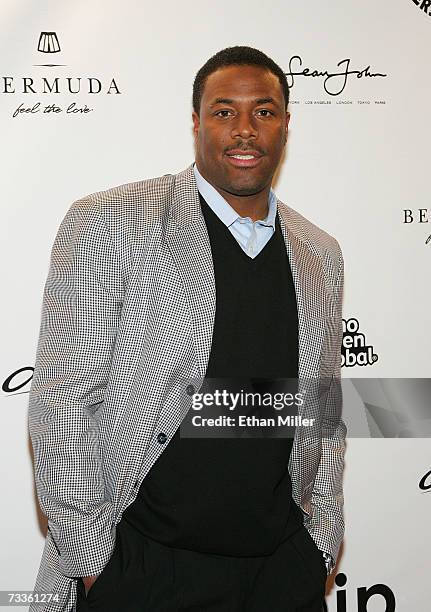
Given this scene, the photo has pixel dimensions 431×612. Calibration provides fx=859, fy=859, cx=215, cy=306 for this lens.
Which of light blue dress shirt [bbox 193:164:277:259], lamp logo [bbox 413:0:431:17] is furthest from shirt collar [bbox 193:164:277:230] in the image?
lamp logo [bbox 413:0:431:17]

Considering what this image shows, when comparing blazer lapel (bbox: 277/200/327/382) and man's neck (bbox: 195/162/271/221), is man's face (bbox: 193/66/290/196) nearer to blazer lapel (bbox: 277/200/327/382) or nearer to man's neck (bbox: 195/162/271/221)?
man's neck (bbox: 195/162/271/221)

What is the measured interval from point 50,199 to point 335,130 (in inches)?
36.0

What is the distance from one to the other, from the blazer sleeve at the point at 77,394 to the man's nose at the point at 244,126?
0.40 meters

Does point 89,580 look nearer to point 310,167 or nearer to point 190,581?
point 190,581

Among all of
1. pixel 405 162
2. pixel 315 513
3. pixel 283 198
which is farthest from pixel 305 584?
pixel 405 162

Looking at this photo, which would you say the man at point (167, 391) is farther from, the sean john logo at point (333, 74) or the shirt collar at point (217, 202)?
the sean john logo at point (333, 74)

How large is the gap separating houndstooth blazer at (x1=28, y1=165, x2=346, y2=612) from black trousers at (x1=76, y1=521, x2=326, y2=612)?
52mm

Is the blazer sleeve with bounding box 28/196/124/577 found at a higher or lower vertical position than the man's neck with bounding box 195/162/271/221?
lower

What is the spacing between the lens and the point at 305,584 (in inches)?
79.5

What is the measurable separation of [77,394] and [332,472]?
0.77 meters

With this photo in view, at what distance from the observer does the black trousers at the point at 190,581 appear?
1819 millimetres

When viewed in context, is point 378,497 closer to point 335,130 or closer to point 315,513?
point 315,513

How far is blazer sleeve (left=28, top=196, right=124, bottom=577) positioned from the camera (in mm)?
1798

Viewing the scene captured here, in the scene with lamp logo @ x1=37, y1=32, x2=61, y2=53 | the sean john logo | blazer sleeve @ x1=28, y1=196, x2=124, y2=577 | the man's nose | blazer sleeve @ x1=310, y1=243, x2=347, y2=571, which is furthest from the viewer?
the sean john logo
